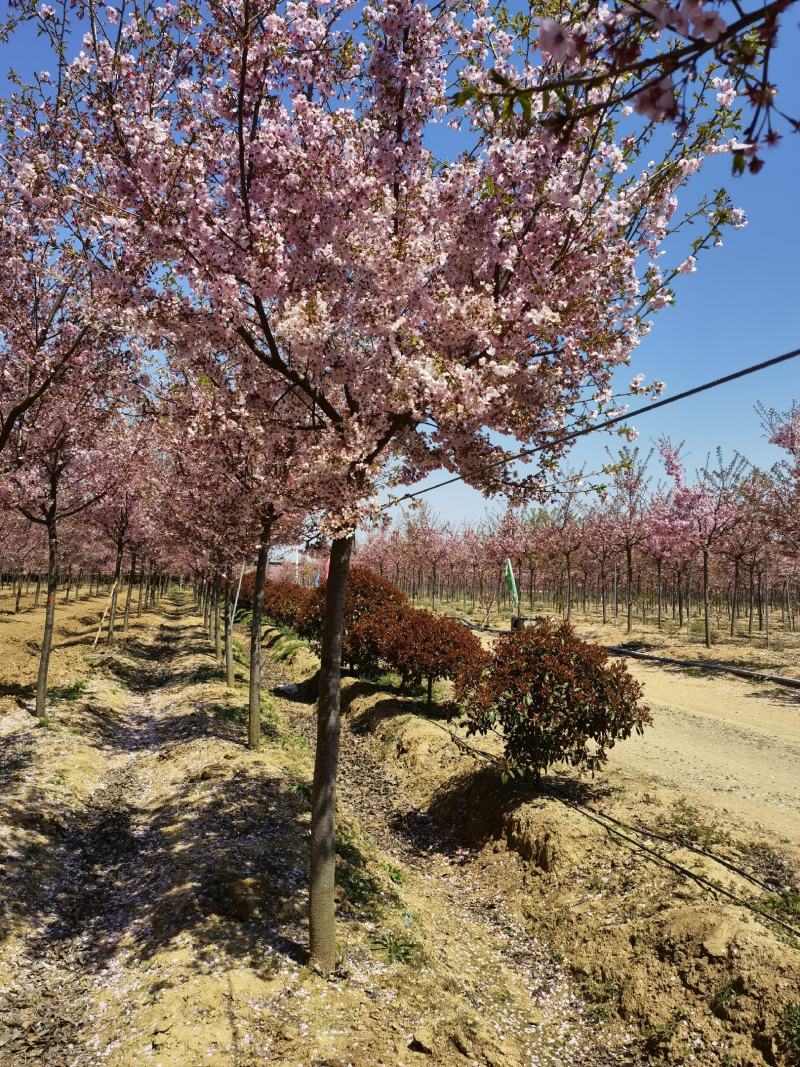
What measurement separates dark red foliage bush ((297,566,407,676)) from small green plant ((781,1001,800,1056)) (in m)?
9.77

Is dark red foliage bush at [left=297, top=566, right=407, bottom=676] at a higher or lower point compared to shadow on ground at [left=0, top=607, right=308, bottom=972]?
higher

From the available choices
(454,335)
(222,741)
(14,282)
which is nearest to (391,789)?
(222,741)

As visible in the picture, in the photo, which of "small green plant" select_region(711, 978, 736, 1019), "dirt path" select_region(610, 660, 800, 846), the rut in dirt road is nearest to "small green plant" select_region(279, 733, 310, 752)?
the rut in dirt road

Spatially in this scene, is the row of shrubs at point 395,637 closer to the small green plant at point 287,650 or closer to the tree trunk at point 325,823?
the small green plant at point 287,650

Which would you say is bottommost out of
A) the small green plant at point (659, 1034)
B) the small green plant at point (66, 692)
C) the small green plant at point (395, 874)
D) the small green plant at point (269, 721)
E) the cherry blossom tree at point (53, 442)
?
the small green plant at point (395, 874)

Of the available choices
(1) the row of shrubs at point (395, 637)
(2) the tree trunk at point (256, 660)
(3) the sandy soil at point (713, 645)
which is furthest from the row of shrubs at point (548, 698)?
(3) the sandy soil at point (713, 645)

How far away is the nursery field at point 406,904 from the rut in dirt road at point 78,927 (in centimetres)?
2

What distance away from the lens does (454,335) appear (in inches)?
180

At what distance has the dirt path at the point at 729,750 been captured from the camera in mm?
7691

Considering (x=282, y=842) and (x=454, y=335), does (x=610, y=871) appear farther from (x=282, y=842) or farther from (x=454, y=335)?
(x=454, y=335)

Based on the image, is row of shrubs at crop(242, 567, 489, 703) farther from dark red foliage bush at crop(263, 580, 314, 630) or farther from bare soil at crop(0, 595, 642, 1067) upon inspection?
dark red foliage bush at crop(263, 580, 314, 630)

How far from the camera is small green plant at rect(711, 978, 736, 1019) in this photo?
4.29 m

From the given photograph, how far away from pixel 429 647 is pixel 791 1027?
8.57m

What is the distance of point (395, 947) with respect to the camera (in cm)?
523
